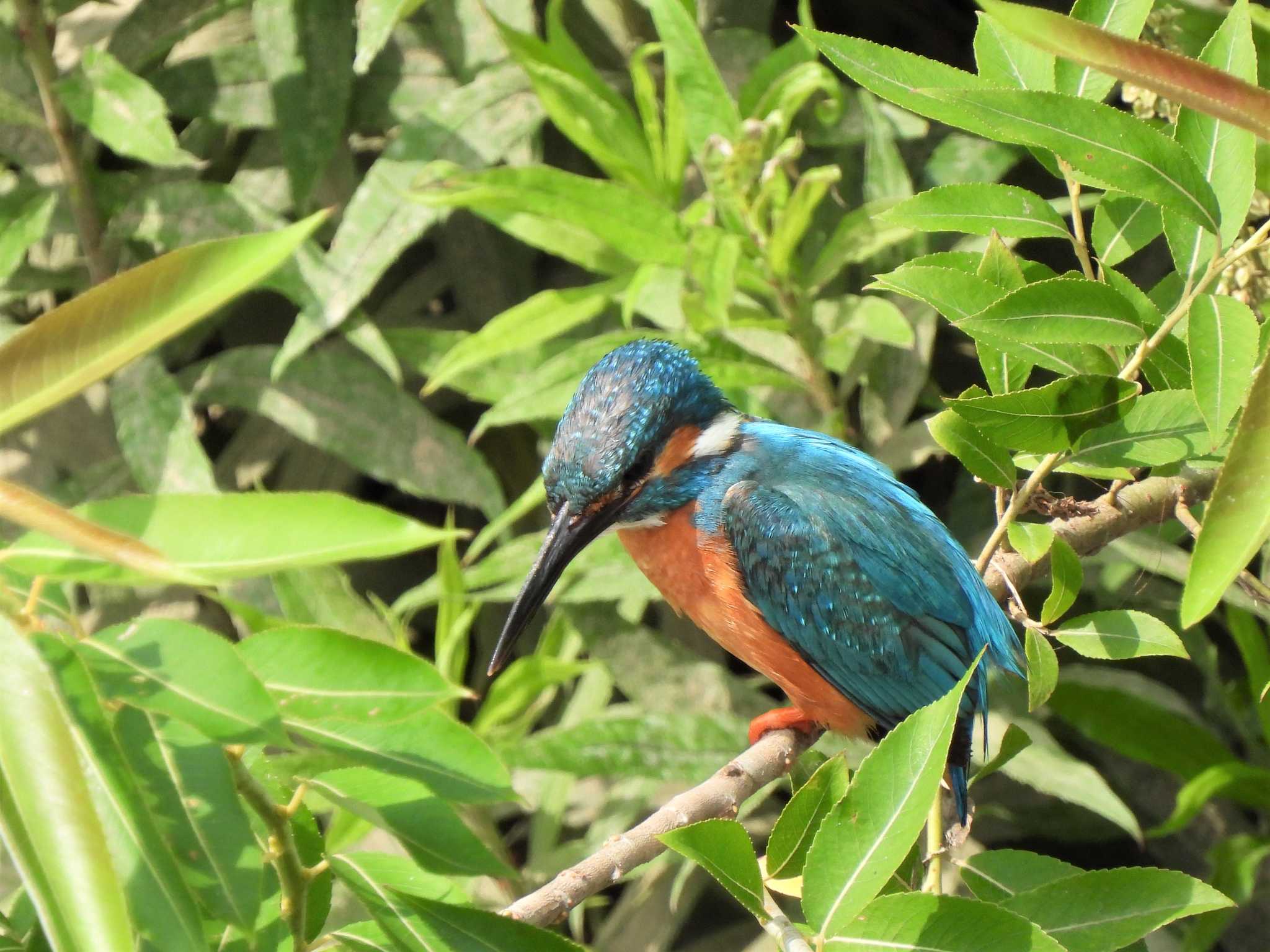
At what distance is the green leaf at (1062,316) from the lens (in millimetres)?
1075

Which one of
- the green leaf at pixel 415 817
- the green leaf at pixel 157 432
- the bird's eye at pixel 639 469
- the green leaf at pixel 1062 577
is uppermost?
the green leaf at pixel 1062 577

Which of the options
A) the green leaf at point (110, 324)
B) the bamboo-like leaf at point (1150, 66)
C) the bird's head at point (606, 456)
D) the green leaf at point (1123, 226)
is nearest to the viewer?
the bamboo-like leaf at point (1150, 66)

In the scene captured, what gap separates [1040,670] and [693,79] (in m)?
1.10

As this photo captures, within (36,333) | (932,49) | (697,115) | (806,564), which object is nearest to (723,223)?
(697,115)

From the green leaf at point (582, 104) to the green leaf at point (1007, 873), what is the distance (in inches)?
48.6

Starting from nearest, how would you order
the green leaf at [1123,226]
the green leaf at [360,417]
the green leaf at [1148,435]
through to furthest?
the green leaf at [1148,435], the green leaf at [1123,226], the green leaf at [360,417]

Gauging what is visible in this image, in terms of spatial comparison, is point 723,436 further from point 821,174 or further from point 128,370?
point 128,370

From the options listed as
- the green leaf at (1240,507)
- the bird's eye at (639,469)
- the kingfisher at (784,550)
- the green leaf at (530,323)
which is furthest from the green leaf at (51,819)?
the green leaf at (530,323)

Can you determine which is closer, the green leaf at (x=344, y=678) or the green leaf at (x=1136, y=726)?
the green leaf at (x=344, y=678)

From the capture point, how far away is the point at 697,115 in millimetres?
1952

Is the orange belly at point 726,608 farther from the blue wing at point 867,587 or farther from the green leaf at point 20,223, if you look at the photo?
the green leaf at point 20,223

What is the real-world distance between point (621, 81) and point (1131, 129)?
147 cm

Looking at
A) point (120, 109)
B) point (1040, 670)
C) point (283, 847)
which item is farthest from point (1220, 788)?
point (120, 109)

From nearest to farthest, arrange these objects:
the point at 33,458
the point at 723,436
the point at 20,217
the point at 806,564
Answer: the point at 806,564 → the point at 723,436 → the point at 20,217 → the point at 33,458
